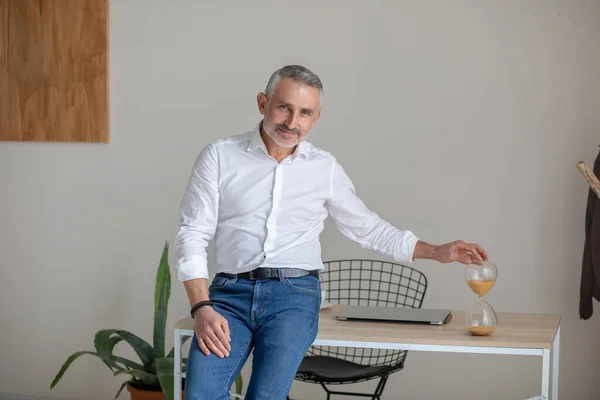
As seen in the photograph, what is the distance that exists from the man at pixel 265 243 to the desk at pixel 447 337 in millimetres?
150

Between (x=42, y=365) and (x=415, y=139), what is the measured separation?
2449 millimetres

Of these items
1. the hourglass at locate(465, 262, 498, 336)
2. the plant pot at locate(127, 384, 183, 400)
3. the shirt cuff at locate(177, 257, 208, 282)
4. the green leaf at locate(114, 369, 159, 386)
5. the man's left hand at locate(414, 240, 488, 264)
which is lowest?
the plant pot at locate(127, 384, 183, 400)

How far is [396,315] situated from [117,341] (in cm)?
158

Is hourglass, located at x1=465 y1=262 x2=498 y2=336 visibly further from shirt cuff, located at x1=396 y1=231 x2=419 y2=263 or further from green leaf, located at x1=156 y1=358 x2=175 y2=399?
green leaf, located at x1=156 y1=358 x2=175 y2=399

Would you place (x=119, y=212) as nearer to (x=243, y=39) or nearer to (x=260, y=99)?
(x=243, y=39)

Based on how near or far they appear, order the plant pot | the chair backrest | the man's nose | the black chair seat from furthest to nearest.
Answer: the chair backrest
the plant pot
the black chair seat
the man's nose

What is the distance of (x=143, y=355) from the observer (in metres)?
3.93

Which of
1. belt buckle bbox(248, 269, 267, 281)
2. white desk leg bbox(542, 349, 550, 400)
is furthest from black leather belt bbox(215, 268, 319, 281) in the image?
white desk leg bbox(542, 349, 550, 400)

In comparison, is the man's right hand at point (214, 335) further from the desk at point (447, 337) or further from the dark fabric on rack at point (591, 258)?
the dark fabric on rack at point (591, 258)

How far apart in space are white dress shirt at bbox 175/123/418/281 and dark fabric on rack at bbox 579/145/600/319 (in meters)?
1.48

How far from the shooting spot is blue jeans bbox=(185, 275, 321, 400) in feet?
7.87

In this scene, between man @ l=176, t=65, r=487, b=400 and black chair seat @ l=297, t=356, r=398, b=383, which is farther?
black chair seat @ l=297, t=356, r=398, b=383

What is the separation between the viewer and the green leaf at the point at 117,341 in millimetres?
3785

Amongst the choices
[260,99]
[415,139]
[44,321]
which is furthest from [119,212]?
[260,99]
